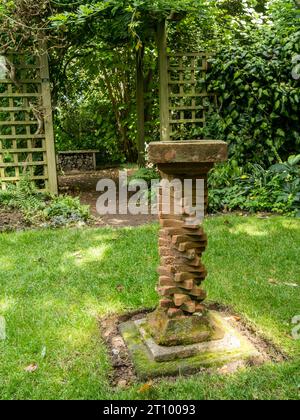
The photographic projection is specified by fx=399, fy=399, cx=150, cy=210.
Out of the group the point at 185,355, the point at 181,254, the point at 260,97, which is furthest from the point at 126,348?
the point at 260,97

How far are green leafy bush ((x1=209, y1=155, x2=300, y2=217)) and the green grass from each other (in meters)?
0.52

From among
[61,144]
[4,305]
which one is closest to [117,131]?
[61,144]

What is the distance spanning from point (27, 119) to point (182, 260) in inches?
174

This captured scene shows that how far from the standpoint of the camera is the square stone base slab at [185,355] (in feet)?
6.51

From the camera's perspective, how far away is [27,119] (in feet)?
18.9

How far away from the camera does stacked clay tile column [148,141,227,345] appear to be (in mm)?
2072

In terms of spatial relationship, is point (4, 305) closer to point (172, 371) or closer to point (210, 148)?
point (172, 371)

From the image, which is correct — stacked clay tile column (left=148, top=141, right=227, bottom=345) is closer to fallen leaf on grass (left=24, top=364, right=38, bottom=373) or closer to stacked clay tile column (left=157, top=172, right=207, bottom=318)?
stacked clay tile column (left=157, top=172, right=207, bottom=318)

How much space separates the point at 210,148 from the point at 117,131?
29.2ft

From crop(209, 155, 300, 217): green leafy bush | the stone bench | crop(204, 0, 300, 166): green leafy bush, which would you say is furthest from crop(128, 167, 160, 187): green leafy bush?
the stone bench

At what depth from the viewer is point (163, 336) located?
2107 millimetres

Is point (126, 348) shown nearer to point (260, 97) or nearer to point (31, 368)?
point (31, 368)

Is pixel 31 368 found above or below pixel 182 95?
below
